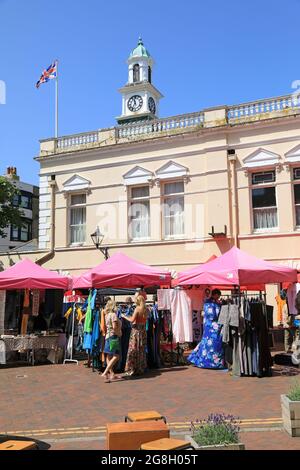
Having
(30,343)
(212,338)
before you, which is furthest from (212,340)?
(30,343)

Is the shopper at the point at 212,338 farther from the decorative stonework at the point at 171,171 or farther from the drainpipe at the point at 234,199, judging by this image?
the decorative stonework at the point at 171,171

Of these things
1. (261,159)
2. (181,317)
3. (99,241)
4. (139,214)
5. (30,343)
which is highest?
(261,159)

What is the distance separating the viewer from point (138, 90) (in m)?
52.0

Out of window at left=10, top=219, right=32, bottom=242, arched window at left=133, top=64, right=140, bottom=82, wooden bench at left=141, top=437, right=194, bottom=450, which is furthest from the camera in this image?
arched window at left=133, top=64, right=140, bottom=82

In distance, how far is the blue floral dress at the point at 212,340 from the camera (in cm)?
1203

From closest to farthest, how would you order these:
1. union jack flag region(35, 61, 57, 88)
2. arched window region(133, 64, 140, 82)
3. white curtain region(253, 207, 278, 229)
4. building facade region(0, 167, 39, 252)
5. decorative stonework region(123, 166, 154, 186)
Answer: white curtain region(253, 207, 278, 229), decorative stonework region(123, 166, 154, 186), union jack flag region(35, 61, 57, 88), building facade region(0, 167, 39, 252), arched window region(133, 64, 140, 82)

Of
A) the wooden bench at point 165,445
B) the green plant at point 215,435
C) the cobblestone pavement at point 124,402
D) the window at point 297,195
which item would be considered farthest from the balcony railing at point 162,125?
the wooden bench at point 165,445

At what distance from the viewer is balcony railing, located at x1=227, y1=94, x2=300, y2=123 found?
18.3 m

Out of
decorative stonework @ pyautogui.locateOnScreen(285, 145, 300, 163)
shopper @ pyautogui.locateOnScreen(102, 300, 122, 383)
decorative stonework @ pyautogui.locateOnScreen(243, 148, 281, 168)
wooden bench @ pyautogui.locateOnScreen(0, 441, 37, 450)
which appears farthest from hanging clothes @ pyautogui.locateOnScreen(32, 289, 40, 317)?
wooden bench @ pyautogui.locateOnScreen(0, 441, 37, 450)

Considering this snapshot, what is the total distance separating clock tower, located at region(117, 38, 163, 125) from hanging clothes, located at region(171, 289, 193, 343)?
40.3 metres

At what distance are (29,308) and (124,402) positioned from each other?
305 inches

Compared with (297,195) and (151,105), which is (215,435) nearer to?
(297,195)

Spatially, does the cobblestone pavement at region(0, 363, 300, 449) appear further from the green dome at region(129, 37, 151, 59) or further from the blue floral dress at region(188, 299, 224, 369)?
the green dome at region(129, 37, 151, 59)
